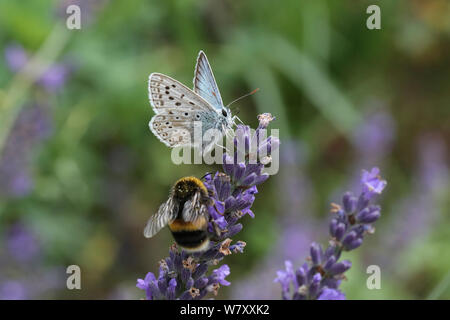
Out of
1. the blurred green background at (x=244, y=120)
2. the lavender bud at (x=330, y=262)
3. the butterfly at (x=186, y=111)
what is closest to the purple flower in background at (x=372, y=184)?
the lavender bud at (x=330, y=262)

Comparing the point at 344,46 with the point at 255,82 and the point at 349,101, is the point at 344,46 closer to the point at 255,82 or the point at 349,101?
the point at 349,101

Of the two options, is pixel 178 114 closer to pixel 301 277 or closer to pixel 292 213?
pixel 301 277

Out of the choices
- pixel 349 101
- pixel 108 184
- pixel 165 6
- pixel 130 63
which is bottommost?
pixel 108 184

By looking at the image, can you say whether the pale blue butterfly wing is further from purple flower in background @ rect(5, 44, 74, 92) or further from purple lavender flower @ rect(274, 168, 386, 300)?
purple flower in background @ rect(5, 44, 74, 92)

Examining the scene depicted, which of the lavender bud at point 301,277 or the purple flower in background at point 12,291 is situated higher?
the lavender bud at point 301,277

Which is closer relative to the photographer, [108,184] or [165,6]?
[108,184]

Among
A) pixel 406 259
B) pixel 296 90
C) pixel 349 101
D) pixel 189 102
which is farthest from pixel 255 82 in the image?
pixel 189 102

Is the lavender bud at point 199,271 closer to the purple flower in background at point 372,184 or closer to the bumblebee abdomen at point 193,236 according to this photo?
the bumblebee abdomen at point 193,236

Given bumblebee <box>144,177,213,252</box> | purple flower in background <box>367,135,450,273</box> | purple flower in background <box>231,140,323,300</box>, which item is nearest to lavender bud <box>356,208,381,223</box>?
bumblebee <box>144,177,213,252</box>
